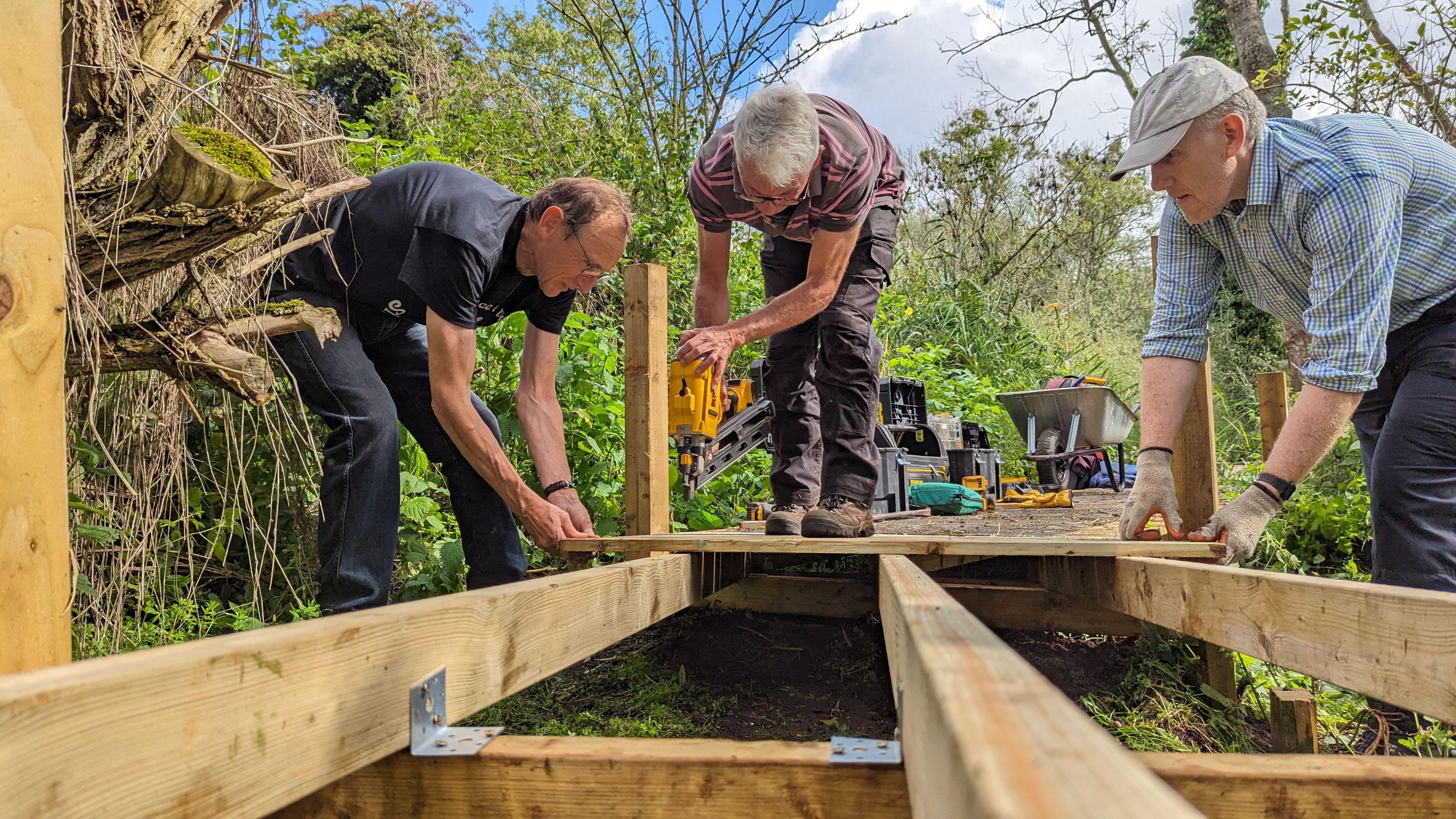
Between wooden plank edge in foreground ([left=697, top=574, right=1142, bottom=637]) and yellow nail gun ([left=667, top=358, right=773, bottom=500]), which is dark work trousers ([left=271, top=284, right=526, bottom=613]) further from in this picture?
wooden plank edge in foreground ([left=697, top=574, right=1142, bottom=637])

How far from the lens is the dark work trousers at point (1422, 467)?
214 cm

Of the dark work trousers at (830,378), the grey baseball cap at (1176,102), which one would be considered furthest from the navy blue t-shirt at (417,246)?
the grey baseball cap at (1176,102)

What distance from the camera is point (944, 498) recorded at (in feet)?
16.4

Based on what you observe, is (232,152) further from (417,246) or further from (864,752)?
(864,752)

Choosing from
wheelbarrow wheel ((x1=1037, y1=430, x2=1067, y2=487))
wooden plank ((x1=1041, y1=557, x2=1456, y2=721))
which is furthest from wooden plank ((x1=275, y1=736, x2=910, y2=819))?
wheelbarrow wheel ((x1=1037, y1=430, x2=1067, y2=487))

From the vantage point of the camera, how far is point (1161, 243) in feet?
8.92

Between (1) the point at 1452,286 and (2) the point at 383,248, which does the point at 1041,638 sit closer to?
(1) the point at 1452,286

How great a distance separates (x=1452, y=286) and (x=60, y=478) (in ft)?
9.55

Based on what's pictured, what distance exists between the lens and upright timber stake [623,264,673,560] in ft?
10.3

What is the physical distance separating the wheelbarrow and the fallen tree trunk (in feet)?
19.5

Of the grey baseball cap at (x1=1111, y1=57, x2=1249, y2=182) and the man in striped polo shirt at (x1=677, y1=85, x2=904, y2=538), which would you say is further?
the man in striped polo shirt at (x1=677, y1=85, x2=904, y2=538)

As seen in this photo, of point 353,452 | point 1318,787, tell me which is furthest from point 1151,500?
point 353,452

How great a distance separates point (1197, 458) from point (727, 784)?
7.84 ft

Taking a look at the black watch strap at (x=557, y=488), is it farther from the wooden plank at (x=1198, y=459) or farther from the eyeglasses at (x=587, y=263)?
the wooden plank at (x=1198, y=459)
